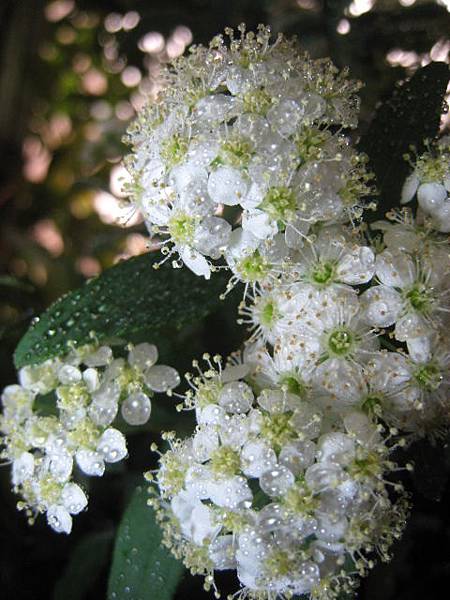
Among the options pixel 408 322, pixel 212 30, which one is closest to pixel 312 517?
pixel 408 322

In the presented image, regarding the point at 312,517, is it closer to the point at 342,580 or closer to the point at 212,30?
the point at 342,580

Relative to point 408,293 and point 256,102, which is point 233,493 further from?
point 256,102

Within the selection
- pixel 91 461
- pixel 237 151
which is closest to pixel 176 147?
pixel 237 151

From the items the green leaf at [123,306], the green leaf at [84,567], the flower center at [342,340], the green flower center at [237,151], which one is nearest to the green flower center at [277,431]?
the flower center at [342,340]

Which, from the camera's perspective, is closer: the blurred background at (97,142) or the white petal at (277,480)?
the white petal at (277,480)

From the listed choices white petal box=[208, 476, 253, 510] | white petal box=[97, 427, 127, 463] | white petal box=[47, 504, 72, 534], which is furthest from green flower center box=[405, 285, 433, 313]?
white petal box=[47, 504, 72, 534]

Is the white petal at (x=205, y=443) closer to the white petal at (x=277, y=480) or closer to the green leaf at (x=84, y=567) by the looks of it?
the white petal at (x=277, y=480)

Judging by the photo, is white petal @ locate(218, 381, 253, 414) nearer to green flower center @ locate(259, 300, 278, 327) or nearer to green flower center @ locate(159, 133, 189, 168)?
green flower center @ locate(259, 300, 278, 327)
